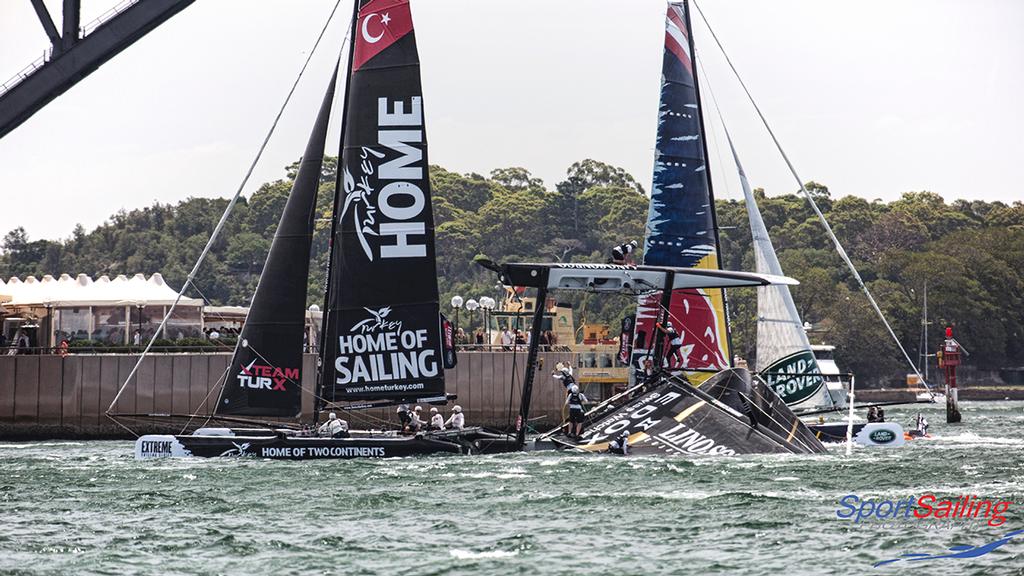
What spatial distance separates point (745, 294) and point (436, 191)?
147ft

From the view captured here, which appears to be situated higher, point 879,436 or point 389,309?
point 389,309

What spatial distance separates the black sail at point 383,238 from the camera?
30656mm

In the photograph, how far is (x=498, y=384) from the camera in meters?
46.8

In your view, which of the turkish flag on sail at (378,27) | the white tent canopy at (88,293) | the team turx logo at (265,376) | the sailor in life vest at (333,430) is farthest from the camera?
the white tent canopy at (88,293)

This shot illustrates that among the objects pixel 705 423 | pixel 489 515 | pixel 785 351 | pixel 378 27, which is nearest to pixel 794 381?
pixel 785 351

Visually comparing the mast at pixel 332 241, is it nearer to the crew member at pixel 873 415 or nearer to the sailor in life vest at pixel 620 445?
the sailor in life vest at pixel 620 445

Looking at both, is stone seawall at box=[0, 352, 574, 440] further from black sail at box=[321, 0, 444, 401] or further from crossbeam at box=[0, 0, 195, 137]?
black sail at box=[321, 0, 444, 401]

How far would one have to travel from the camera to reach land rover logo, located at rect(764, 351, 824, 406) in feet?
124

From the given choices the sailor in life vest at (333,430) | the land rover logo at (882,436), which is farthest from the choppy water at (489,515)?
the land rover logo at (882,436)

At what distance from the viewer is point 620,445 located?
97.6 ft

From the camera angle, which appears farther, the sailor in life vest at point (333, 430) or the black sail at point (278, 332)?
the black sail at point (278, 332)

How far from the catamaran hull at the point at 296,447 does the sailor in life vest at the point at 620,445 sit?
2969mm

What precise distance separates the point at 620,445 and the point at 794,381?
381 inches

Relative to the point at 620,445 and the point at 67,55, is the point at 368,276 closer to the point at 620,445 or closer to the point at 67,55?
the point at 620,445
